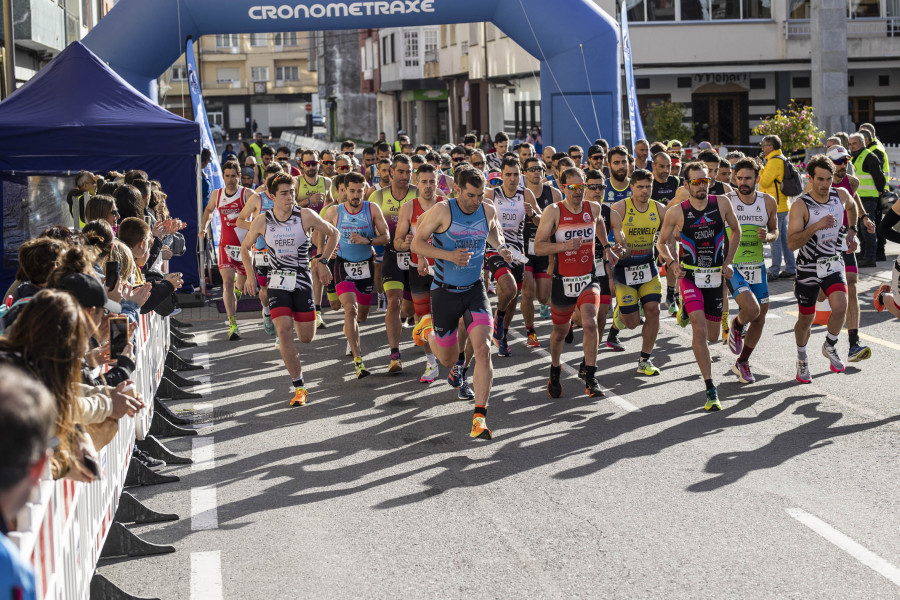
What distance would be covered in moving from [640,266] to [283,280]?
10.6 ft

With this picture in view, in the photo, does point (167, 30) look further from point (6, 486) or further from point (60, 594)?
point (6, 486)

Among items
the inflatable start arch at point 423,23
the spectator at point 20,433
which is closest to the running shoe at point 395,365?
the spectator at point 20,433

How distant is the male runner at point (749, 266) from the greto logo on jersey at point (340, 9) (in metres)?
9.53

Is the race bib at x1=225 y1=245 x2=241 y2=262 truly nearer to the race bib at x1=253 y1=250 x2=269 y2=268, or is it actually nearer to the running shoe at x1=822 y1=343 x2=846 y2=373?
the race bib at x1=253 y1=250 x2=269 y2=268

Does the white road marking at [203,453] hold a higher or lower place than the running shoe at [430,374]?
lower

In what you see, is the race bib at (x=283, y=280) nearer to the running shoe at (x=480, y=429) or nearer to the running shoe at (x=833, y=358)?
the running shoe at (x=480, y=429)

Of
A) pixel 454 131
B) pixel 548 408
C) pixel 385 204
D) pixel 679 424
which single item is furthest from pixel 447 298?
pixel 454 131

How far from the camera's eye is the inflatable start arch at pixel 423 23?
18.2 m

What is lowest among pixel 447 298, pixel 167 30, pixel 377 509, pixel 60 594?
pixel 377 509

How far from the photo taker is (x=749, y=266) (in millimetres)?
10469

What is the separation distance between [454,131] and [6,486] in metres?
57.7

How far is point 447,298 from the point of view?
9156 mm

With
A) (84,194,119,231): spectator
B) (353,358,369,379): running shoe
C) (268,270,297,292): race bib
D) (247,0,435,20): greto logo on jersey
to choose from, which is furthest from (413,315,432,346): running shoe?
(247,0,435,20): greto logo on jersey

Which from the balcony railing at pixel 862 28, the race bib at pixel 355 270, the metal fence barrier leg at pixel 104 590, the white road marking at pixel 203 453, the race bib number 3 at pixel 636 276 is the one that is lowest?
the white road marking at pixel 203 453
